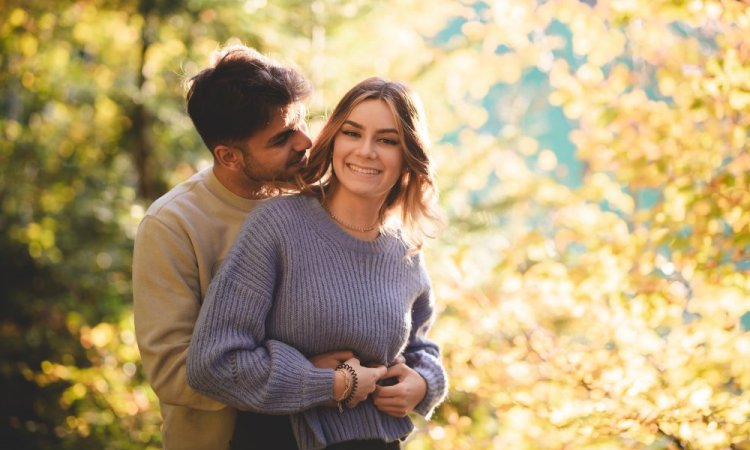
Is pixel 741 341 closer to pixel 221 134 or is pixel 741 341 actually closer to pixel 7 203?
pixel 221 134

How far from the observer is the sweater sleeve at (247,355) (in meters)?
2.06

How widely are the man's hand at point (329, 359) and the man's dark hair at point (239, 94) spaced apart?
676mm

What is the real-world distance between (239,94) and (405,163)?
51 centimetres

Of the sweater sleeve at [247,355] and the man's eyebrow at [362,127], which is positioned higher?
the man's eyebrow at [362,127]

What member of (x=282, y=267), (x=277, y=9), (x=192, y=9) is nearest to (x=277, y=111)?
(x=282, y=267)

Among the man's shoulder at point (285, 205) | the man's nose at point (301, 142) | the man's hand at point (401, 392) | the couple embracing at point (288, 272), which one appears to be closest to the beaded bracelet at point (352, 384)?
the couple embracing at point (288, 272)

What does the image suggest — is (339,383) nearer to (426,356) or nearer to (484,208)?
(426,356)

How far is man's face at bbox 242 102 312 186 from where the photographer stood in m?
2.42

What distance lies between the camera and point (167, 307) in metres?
2.27

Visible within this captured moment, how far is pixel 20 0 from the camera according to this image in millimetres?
6895

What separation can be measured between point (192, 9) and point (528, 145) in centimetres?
259

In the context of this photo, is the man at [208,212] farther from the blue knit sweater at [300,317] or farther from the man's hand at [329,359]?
the blue knit sweater at [300,317]

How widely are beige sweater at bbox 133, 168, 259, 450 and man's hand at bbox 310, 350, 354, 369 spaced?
0.31 m

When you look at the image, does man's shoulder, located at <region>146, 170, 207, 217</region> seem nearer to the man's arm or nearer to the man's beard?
the man's arm
